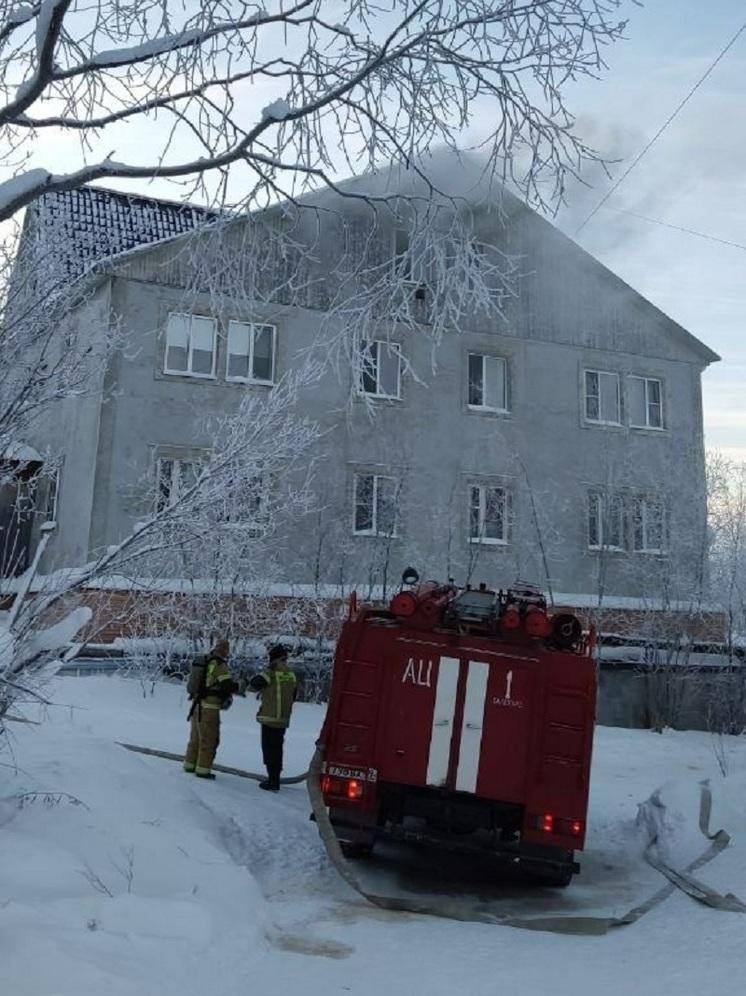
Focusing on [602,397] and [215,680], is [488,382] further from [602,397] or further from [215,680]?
[215,680]

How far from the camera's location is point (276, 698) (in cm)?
1017

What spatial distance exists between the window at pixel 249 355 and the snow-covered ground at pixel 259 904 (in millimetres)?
12071

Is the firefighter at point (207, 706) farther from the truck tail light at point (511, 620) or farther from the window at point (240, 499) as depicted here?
the truck tail light at point (511, 620)

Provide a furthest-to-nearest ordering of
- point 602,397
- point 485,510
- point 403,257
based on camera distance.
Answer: point 602,397 → point 485,510 → point 403,257

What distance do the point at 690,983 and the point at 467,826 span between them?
2485 millimetres

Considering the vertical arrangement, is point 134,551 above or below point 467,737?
above

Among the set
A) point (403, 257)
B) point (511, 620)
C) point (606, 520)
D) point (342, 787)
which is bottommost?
point (342, 787)

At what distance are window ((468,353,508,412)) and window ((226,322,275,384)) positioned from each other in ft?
16.0

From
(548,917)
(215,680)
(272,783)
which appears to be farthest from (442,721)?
(215,680)

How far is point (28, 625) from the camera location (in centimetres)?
599

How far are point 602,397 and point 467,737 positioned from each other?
17781mm

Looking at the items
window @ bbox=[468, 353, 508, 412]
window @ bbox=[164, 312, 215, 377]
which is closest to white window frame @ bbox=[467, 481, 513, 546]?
window @ bbox=[468, 353, 508, 412]

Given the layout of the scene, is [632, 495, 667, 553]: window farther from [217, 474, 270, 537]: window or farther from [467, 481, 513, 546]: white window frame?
[217, 474, 270, 537]: window

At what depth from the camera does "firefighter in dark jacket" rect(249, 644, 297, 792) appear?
10055 mm
